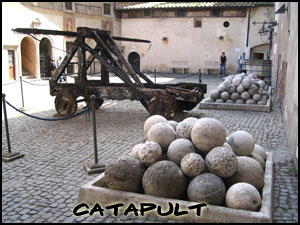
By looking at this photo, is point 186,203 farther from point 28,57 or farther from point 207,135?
point 28,57

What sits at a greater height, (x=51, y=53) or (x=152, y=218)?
(x=51, y=53)

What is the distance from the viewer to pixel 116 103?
12.6 metres

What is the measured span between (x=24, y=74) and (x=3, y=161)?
18.3 metres

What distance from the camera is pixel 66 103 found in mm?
9484

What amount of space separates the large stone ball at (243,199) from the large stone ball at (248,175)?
0.35 metres

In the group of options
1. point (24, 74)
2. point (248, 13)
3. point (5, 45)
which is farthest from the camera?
point (248, 13)

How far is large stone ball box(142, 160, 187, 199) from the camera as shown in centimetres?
396

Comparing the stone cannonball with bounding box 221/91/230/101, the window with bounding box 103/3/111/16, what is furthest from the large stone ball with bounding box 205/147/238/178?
the window with bounding box 103/3/111/16

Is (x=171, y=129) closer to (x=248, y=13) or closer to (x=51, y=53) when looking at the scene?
(x=51, y=53)

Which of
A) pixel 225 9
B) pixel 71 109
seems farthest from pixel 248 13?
pixel 71 109

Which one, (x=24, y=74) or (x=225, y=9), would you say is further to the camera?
(x=225, y=9)

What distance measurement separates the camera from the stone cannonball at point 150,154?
4.36 m

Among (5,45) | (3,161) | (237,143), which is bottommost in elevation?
(3,161)

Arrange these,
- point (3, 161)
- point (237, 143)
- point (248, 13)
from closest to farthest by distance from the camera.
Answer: point (237, 143) < point (3, 161) < point (248, 13)
